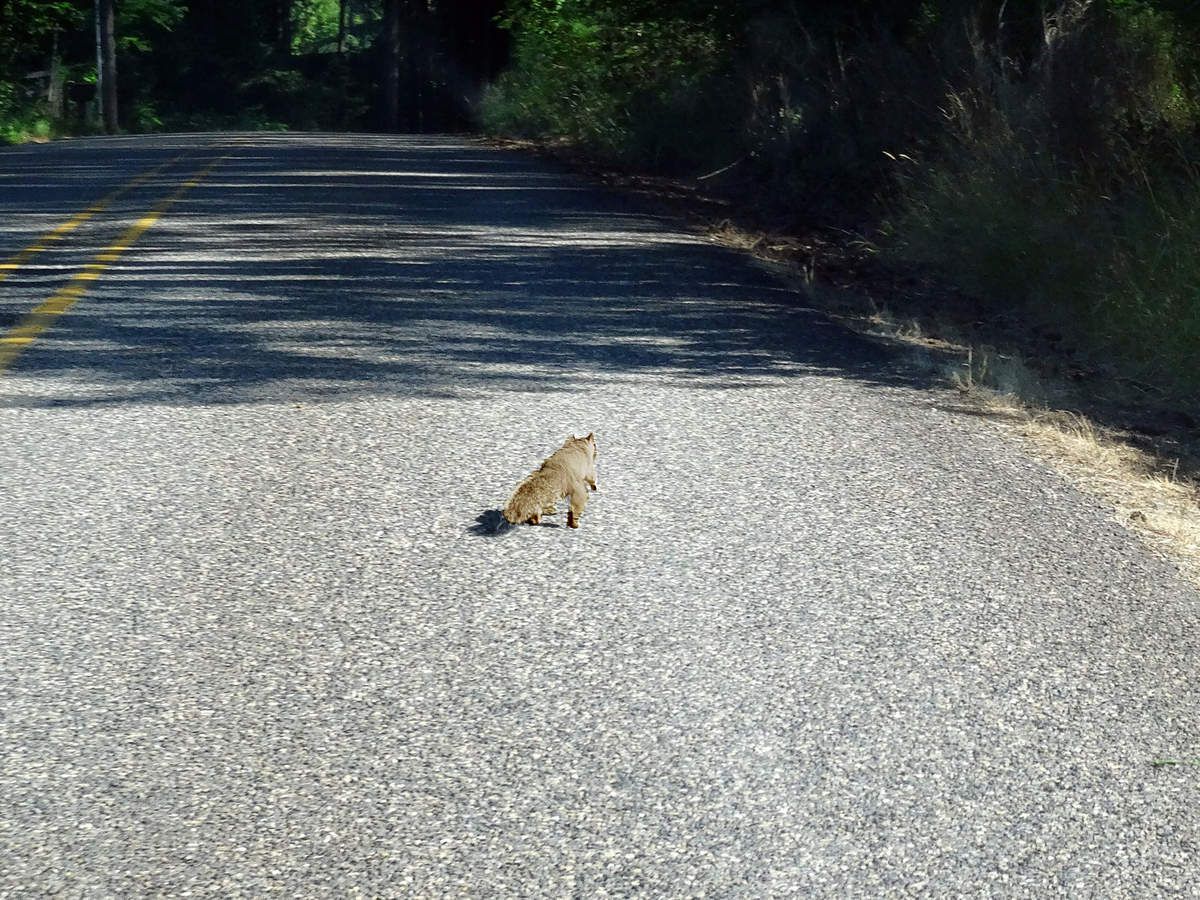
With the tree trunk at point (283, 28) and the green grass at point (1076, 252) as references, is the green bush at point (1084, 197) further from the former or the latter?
the tree trunk at point (283, 28)

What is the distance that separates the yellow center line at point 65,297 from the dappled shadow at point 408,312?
10cm

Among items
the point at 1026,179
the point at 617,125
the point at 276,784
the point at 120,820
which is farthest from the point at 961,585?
the point at 617,125

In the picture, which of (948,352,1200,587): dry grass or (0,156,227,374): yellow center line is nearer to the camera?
(948,352,1200,587): dry grass

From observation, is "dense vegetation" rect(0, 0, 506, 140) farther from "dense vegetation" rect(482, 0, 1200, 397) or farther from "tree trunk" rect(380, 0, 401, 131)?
"dense vegetation" rect(482, 0, 1200, 397)

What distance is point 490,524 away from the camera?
15.8ft

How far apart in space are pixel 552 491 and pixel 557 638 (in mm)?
1023

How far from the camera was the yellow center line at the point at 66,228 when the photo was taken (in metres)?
10.2

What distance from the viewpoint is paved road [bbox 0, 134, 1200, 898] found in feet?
9.51

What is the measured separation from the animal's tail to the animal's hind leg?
0.64ft

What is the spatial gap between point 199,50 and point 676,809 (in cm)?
6387

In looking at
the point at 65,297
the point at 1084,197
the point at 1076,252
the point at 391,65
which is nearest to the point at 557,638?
the point at 65,297

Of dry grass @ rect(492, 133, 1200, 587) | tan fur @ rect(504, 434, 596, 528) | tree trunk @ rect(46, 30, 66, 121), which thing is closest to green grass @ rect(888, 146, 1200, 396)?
dry grass @ rect(492, 133, 1200, 587)

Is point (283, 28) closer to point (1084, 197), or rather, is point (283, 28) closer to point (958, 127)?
point (958, 127)

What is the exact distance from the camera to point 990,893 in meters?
2.77
